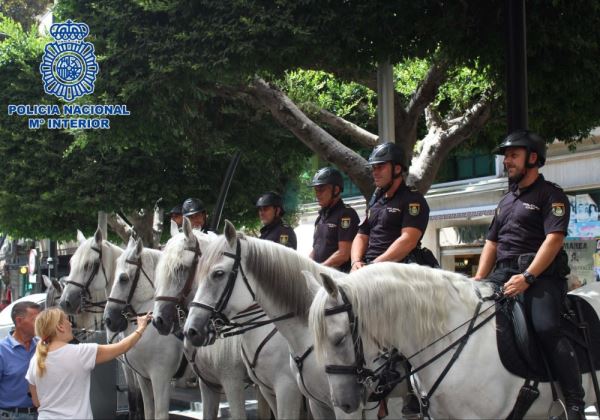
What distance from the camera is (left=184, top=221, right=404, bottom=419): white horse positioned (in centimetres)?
616

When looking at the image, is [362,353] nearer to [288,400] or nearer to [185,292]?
[288,400]

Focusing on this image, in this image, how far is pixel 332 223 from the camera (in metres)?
7.75

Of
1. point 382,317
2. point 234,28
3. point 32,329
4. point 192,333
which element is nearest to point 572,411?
point 382,317

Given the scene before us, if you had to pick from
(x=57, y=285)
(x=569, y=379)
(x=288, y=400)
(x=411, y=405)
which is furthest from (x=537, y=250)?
(x=57, y=285)

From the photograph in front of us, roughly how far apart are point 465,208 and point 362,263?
1559 cm

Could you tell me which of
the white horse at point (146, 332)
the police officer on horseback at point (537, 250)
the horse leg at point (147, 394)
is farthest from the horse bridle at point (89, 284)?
the police officer on horseback at point (537, 250)

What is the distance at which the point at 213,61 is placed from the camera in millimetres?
8656

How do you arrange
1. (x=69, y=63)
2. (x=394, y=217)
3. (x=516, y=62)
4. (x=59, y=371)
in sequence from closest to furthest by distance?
1. (x=59, y=371)
2. (x=394, y=217)
3. (x=516, y=62)
4. (x=69, y=63)

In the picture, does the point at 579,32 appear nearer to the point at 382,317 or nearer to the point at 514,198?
the point at 514,198

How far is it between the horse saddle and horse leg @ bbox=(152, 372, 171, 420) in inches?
166

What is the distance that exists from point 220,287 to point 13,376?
1838 millimetres

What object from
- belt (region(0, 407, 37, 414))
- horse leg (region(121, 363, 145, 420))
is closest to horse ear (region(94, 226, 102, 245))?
horse leg (region(121, 363, 145, 420))

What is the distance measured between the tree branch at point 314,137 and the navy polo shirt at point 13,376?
19.2 ft

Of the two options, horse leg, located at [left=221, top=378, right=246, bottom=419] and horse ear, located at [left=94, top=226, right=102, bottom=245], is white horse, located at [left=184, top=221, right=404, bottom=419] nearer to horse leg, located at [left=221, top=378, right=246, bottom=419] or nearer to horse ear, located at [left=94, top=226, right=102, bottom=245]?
horse leg, located at [left=221, top=378, right=246, bottom=419]
